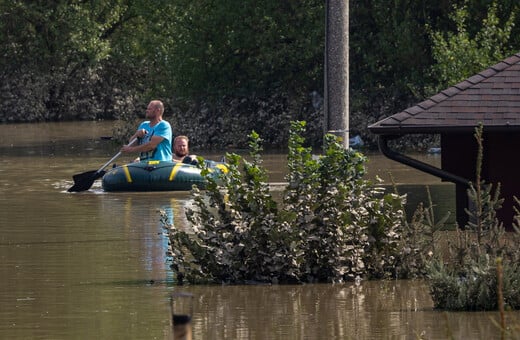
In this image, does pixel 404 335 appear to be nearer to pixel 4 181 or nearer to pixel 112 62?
pixel 4 181

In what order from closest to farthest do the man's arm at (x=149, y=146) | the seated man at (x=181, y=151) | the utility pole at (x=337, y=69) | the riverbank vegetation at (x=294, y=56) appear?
the utility pole at (x=337, y=69)
the man's arm at (x=149, y=146)
the seated man at (x=181, y=151)
the riverbank vegetation at (x=294, y=56)

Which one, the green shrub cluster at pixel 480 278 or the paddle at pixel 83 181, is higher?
the paddle at pixel 83 181

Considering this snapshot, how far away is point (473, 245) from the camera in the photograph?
1388cm

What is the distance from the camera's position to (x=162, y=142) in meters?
27.8

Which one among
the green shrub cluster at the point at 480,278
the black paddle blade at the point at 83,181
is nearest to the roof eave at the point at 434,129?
the green shrub cluster at the point at 480,278

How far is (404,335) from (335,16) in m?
6.24

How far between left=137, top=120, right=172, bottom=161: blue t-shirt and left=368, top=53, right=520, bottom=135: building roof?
8.95 meters

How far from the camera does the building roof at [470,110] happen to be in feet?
59.1

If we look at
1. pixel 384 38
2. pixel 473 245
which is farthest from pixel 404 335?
pixel 384 38

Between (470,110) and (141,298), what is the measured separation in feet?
18.2

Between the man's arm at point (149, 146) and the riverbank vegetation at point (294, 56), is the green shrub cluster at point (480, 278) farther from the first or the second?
the riverbank vegetation at point (294, 56)

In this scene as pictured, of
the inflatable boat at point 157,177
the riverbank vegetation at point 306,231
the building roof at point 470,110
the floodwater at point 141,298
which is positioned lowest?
the floodwater at point 141,298

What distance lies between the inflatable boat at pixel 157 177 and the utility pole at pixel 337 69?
9.78 metres

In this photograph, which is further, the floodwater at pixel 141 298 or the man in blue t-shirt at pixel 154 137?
the man in blue t-shirt at pixel 154 137
